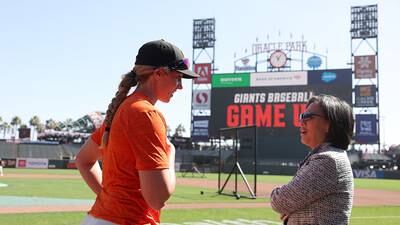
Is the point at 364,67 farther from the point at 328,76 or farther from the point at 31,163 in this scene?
the point at 31,163

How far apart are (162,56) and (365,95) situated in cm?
6114

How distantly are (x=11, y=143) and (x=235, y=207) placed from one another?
6043cm

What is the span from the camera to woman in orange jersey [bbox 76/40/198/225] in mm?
2324

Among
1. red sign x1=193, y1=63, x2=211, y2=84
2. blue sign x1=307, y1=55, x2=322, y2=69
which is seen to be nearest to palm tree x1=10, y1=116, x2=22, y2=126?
red sign x1=193, y1=63, x2=211, y2=84

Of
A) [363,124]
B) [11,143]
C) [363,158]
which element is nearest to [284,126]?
[363,124]

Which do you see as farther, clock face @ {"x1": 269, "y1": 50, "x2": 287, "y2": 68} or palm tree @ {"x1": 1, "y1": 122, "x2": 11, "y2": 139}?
palm tree @ {"x1": 1, "y1": 122, "x2": 11, "y2": 139}

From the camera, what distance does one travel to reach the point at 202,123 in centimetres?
6438

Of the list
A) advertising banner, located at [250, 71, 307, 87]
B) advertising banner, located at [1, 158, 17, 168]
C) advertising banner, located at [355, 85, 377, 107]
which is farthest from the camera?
advertising banner, located at [250, 71, 307, 87]

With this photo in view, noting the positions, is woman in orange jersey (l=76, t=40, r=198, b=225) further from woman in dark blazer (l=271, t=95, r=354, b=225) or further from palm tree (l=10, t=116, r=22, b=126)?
palm tree (l=10, t=116, r=22, b=126)

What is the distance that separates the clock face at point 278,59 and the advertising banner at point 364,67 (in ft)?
30.1

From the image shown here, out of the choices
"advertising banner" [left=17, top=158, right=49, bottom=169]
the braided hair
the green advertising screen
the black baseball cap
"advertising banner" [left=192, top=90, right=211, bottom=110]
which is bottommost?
"advertising banner" [left=17, top=158, right=49, bottom=169]

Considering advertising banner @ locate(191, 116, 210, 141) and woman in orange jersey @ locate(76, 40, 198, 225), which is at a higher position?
woman in orange jersey @ locate(76, 40, 198, 225)

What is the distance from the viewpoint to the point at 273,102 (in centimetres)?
5966

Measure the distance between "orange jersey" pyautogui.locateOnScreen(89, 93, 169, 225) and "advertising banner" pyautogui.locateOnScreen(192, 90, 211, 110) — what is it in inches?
2427
